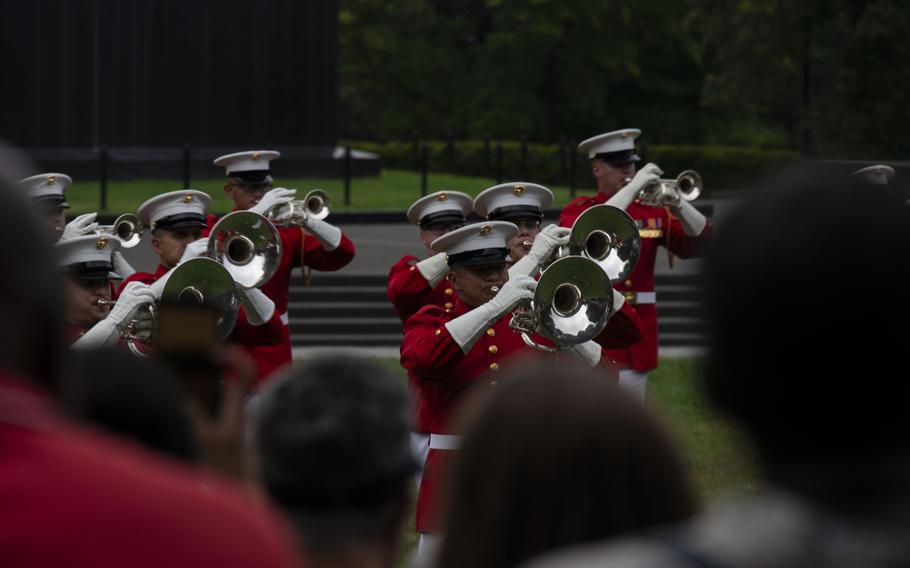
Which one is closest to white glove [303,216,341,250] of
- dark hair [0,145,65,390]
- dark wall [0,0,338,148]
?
dark hair [0,145,65,390]

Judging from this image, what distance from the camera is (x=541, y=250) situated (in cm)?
759

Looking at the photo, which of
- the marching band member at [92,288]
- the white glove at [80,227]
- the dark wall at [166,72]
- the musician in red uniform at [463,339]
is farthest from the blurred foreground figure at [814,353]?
the dark wall at [166,72]

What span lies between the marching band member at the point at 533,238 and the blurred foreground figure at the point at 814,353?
5.06 m

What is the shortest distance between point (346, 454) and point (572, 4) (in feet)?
123

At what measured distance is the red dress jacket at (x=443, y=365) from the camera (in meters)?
6.36

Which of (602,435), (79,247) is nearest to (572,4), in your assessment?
(79,247)

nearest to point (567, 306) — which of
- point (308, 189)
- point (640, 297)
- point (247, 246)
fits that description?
point (247, 246)

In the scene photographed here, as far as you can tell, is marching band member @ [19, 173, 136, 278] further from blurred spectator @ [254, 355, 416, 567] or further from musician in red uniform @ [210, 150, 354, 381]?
blurred spectator @ [254, 355, 416, 567]

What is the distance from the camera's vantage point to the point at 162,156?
82.0ft

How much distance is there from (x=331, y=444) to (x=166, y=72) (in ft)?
76.2

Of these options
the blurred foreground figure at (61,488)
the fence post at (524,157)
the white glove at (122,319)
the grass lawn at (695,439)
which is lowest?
the grass lawn at (695,439)

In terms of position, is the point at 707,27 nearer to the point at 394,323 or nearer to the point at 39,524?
the point at 394,323

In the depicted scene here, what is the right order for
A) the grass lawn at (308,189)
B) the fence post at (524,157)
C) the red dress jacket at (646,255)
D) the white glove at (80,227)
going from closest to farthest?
1. the white glove at (80,227)
2. the red dress jacket at (646,255)
3. the grass lawn at (308,189)
4. the fence post at (524,157)

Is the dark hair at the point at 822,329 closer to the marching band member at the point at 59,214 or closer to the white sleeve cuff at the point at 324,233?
the marching band member at the point at 59,214
